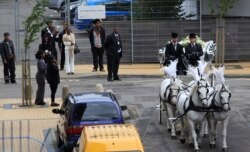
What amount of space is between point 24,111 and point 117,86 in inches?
215

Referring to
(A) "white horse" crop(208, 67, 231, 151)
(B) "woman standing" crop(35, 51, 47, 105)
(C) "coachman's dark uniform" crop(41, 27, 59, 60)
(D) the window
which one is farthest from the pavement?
(A) "white horse" crop(208, 67, 231, 151)

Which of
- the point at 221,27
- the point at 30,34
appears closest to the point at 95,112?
the point at 30,34

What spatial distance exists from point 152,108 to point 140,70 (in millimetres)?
8482

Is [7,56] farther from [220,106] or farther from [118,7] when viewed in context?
[220,106]

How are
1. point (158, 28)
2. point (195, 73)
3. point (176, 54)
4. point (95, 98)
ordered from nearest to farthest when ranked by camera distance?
point (95, 98) → point (195, 73) → point (176, 54) → point (158, 28)

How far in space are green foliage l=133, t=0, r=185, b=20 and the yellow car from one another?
20490 millimetres

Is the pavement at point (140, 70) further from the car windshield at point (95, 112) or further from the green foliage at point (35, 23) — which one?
the car windshield at point (95, 112)

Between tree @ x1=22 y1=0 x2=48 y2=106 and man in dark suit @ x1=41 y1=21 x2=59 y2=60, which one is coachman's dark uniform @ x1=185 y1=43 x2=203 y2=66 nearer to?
tree @ x1=22 y1=0 x2=48 y2=106

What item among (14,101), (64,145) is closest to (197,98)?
(64,145)

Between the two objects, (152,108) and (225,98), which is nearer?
(225,98)

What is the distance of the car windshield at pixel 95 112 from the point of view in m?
16.9

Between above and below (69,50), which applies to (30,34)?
above

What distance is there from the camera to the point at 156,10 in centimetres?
3422

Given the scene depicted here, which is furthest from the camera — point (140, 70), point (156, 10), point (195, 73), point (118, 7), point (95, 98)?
point (118, 7)
